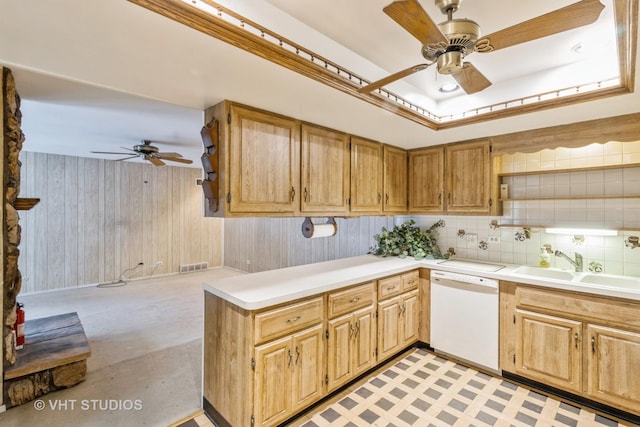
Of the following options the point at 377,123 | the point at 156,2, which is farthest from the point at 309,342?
the point at 156,2

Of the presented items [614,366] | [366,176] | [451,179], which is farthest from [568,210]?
[366,176]

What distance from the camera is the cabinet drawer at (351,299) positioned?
2.27m

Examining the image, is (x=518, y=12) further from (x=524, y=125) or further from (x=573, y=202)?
(x=573, y=202)

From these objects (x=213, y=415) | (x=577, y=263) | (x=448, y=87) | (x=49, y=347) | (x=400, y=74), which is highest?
(x=448, y=87)

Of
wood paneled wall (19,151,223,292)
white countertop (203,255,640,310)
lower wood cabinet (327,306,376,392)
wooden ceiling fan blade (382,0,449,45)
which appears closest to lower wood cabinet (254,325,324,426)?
lower wood cabinet (327,306,376,392)

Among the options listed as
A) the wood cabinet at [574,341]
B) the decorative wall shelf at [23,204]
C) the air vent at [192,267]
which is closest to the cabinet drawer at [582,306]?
the wood cabinet at [574,341]

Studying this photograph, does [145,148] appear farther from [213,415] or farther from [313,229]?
[213,415]

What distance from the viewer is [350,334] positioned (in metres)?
2.40

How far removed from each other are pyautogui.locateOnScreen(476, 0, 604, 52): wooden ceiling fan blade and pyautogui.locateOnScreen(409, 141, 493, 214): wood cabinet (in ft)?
6.52

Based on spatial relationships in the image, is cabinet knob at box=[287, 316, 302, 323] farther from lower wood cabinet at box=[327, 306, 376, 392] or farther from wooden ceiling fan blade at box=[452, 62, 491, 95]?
wooden ceiling fan blade at box=[452, 62, 491, 95]

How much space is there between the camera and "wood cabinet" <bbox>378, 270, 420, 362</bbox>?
2.70 metres

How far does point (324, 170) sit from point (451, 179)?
1.55 metres

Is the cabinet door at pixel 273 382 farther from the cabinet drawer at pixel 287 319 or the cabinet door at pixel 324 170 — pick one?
the cabinet door at pixel 324 170

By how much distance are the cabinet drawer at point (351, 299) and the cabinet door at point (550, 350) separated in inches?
50.1
